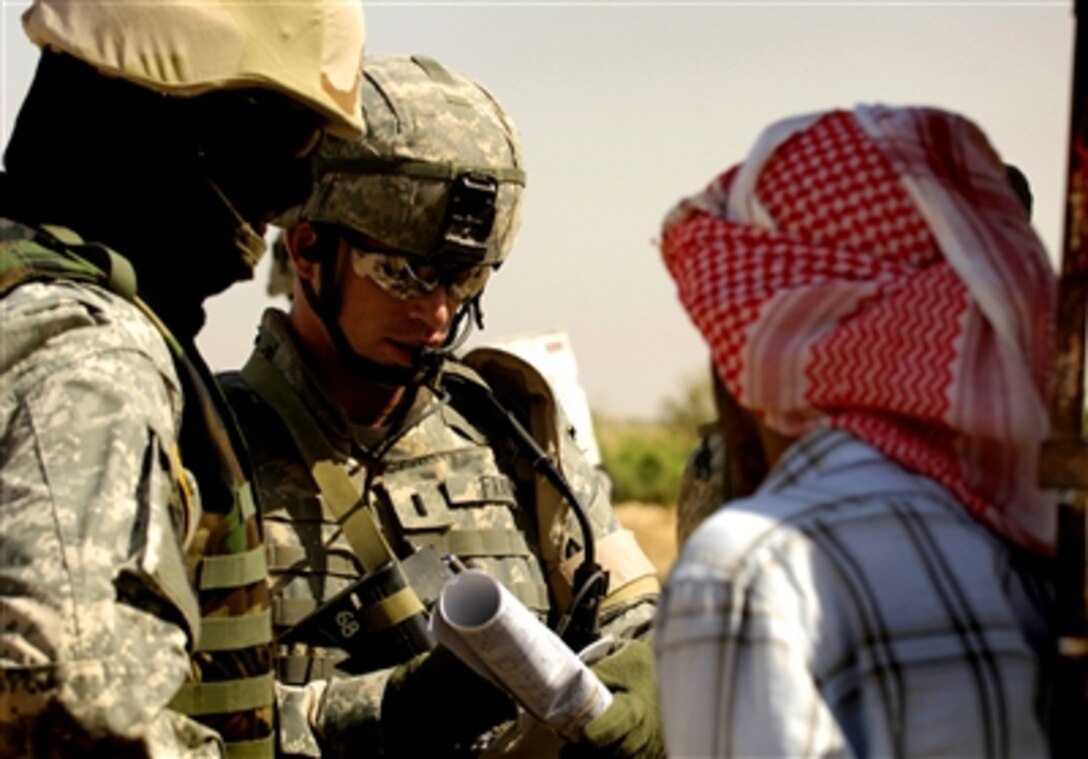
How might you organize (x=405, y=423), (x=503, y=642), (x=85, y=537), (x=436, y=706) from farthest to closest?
(x=405, y=423) < (x=436, y=706) < (x=503, y=642) < (x=85, y=537)

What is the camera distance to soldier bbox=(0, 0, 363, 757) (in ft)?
9.33

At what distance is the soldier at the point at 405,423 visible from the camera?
14.9 ft

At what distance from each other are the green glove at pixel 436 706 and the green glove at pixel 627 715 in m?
0.20

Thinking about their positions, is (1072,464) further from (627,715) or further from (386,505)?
(386,505)

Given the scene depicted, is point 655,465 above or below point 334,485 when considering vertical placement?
below

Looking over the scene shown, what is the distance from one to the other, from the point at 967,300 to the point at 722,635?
514mm

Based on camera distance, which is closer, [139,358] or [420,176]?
[139,358]

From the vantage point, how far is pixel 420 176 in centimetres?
→ 486

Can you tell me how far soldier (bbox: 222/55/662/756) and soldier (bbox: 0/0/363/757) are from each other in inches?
40.4

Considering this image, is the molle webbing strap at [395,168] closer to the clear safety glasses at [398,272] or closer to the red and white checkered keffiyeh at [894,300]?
the clear safety glasses at [398,272]

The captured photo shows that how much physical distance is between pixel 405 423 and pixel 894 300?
261cm

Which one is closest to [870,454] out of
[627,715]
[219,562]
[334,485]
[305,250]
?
[219,562]

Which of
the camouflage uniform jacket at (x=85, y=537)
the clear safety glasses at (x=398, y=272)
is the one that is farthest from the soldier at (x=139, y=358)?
the clear safety glasses at (x=398, y=272)

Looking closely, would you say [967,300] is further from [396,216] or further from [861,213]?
[396,216]
